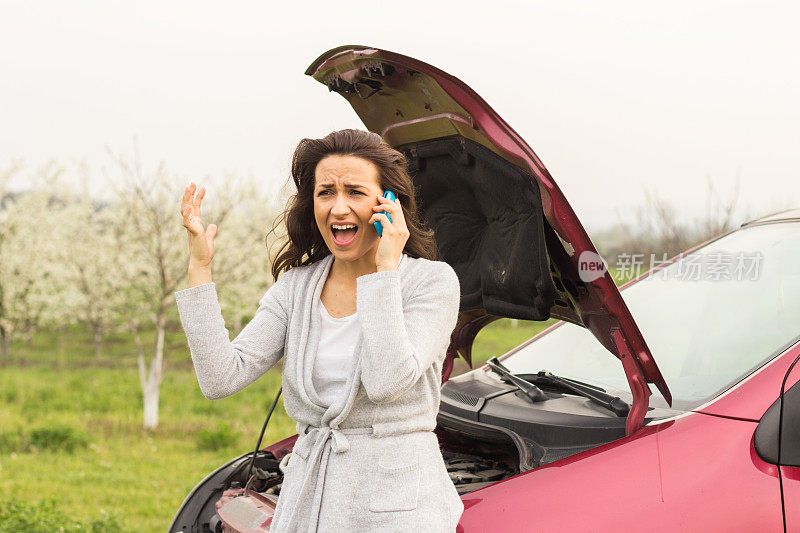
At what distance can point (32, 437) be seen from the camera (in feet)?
24.6

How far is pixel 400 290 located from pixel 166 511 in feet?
15.3

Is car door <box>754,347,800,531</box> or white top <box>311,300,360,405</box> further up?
white top <box>311,300,360,405</box>

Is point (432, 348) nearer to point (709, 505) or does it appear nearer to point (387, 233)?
point (387, 233)

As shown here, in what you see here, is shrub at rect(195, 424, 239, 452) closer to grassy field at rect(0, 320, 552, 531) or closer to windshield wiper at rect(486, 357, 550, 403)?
grassy field at rect(0, 320, 552, 531)

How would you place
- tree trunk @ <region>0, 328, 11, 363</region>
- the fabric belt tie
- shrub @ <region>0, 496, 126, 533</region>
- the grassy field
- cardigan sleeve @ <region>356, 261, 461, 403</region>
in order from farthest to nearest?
tree trunk @ <region>0, 328, 11, 363</region> → the grassy field → shrub @ <region>0, 496, 126, 533</region> → the fabric belt tie → cardigan sleeve @ <region>356, 261, 461, 403</region>

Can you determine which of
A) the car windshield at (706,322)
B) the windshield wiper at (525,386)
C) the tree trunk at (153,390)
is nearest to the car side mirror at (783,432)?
the car windshield at (706,322)

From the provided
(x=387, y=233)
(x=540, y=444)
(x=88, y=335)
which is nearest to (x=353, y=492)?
(x=387, y=233)

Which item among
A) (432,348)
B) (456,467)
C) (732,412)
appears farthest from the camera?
(456,467)

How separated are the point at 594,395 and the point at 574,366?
0.38m

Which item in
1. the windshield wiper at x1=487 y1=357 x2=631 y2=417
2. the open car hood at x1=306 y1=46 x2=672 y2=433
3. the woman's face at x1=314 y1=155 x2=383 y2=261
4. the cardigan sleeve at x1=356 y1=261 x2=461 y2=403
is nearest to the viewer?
the cardigan sleeve at x1=356 y1=261 x2=461 y2=403

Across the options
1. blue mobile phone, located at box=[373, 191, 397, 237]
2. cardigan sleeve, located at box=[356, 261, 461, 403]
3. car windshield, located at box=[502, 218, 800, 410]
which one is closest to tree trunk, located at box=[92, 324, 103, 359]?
car windshield, located at box=[502, 218, 800, 410]

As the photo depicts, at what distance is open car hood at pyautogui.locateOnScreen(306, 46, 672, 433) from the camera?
1.88m

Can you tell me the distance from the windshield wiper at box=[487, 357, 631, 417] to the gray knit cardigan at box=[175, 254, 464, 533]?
2.18 feet

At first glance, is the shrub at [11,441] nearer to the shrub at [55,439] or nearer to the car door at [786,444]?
the shrub at [55,439]
